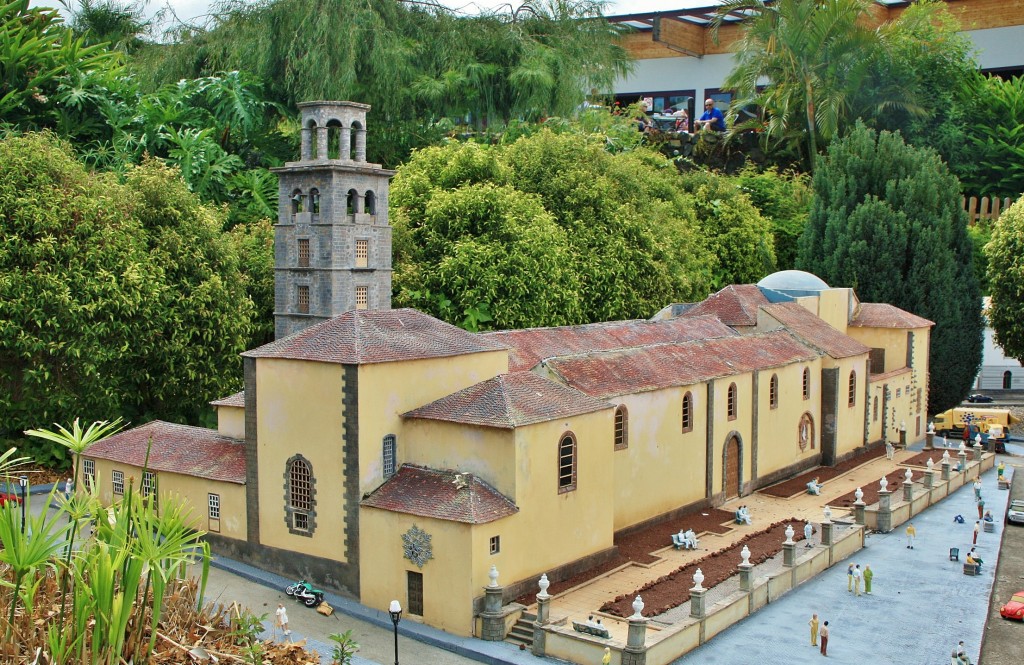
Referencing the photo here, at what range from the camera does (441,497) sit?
29.2 metres

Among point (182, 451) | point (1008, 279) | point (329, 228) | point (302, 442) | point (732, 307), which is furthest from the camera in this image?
point (1008, 279)

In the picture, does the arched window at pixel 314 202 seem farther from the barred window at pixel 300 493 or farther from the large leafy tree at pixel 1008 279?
the large leafy tree at pixel 1008 279

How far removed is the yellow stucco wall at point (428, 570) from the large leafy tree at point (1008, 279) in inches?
1543

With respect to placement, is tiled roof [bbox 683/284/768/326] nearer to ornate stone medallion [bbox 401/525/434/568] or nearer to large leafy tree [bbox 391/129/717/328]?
large leafy tree [bbox 391/129/717/328]

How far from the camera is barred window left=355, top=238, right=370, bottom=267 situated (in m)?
34.5

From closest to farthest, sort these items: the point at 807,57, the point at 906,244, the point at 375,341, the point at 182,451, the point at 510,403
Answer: the point at 510,403 < the point at 375,341 < the point at 182,451 < the point at 906,244 < the point at 807,57

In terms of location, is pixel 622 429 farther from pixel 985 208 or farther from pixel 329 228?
pixel 985 208

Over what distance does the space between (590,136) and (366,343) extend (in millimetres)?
30558

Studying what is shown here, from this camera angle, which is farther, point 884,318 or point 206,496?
point 884,318

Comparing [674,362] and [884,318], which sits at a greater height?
[884,318]

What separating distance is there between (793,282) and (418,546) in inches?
1216

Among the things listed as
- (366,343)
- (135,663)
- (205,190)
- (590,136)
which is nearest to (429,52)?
(590,136)

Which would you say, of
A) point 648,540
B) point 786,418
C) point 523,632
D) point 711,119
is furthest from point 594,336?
point 711,119

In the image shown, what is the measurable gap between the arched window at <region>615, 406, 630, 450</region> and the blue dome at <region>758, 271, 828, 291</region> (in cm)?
2034
